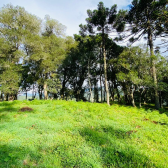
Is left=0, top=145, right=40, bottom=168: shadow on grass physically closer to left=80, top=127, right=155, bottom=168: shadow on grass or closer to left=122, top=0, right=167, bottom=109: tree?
left=80, top=127, right=155, bottom=168: shadow on grass

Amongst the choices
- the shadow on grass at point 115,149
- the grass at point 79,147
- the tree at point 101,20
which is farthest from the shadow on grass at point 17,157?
the tree at point 101,20

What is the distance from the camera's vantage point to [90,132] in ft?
14.6

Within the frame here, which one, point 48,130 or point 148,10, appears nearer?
point 48,130

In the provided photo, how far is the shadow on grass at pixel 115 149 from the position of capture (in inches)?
114

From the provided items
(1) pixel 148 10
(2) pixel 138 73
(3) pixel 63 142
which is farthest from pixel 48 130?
(1) pixel 148 10

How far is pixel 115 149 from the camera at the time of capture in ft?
11.3

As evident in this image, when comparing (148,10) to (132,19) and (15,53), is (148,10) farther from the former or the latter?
(15,53)

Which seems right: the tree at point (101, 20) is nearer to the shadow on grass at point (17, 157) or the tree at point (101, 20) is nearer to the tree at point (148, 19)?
the tree at point (148, 19)

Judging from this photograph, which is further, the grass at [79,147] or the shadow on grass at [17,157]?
the grass at [79,147]

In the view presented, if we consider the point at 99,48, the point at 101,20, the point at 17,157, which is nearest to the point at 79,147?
the point at 17,157

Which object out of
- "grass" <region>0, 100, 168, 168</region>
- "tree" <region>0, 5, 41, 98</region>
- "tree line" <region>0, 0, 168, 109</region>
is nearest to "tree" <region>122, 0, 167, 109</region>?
"tree line" <region>0, 0, 168, 109</region>

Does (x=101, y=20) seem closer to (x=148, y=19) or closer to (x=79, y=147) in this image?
(x=148, y=19)

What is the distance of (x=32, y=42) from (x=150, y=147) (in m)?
17.2

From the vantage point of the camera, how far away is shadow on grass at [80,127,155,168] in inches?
114
